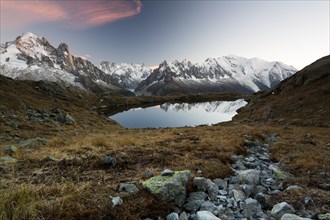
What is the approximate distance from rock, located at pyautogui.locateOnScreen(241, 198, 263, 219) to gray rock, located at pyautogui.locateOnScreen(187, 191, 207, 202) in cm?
115

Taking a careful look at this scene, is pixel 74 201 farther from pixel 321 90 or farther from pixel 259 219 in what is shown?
pixel 321 90

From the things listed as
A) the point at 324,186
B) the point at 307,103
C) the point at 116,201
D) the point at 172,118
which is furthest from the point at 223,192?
the point at 172,118

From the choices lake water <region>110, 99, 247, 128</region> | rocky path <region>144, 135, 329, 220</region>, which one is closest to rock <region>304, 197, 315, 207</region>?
rocky path <region>144, 135, 329, 220</region>

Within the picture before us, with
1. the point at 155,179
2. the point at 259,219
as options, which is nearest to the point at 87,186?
the point at 155,179

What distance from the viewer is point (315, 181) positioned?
9719 millimetres

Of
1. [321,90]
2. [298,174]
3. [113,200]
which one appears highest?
[321,90]

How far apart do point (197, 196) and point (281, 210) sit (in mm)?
2296

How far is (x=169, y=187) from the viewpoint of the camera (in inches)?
283

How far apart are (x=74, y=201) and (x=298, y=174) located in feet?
32.4

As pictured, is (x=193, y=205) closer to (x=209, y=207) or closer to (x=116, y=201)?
(x=209, y=207)

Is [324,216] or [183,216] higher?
Answer: [183,216]

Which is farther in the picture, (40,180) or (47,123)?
(47,123)

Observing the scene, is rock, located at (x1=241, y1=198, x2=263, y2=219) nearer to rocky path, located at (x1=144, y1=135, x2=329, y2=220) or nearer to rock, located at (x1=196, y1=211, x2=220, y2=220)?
rocky path, located at (x1=144, y1=135, x2=329, y2=220)

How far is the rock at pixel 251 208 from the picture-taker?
21.3ft
